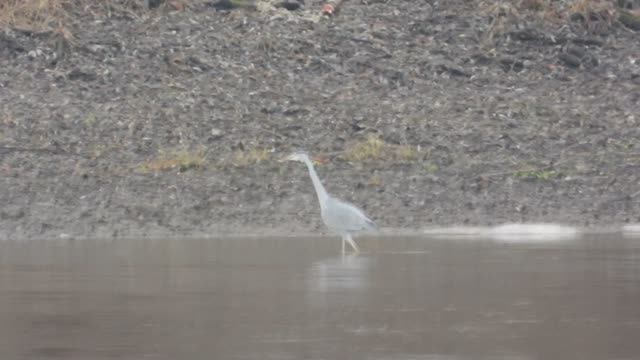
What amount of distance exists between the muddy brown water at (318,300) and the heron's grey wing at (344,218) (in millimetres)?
253

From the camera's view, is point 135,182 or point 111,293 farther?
point 135,182

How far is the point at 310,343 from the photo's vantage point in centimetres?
978

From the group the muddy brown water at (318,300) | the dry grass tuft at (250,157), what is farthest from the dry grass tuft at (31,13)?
the muddy brown water at (318,300)

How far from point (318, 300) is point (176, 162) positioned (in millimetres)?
7092

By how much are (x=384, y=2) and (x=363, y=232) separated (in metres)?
7.94

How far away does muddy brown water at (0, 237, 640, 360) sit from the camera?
9.66m

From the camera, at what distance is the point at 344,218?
15.9 meters

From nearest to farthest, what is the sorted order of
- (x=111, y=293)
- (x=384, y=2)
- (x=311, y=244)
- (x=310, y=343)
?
(x=310, y=343)
(x=111, y=293)
(x=311, y=244)
(x=384, y=2)

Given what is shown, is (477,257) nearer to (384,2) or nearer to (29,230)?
(29,230)

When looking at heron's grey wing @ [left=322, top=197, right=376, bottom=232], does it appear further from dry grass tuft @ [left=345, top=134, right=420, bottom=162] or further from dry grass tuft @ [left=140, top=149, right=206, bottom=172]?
dry grass tuft @ [left=345, top=134, right=420, bottom=162]

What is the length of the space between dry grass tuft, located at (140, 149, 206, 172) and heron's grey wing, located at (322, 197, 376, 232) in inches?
116

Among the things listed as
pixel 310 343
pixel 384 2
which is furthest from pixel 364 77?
pixel 310 343

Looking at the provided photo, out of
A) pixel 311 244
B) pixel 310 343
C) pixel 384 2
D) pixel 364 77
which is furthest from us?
pixel 384 2

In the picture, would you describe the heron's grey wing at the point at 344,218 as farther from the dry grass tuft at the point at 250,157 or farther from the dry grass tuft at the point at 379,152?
the dry grass tuft at the point at 379,152
